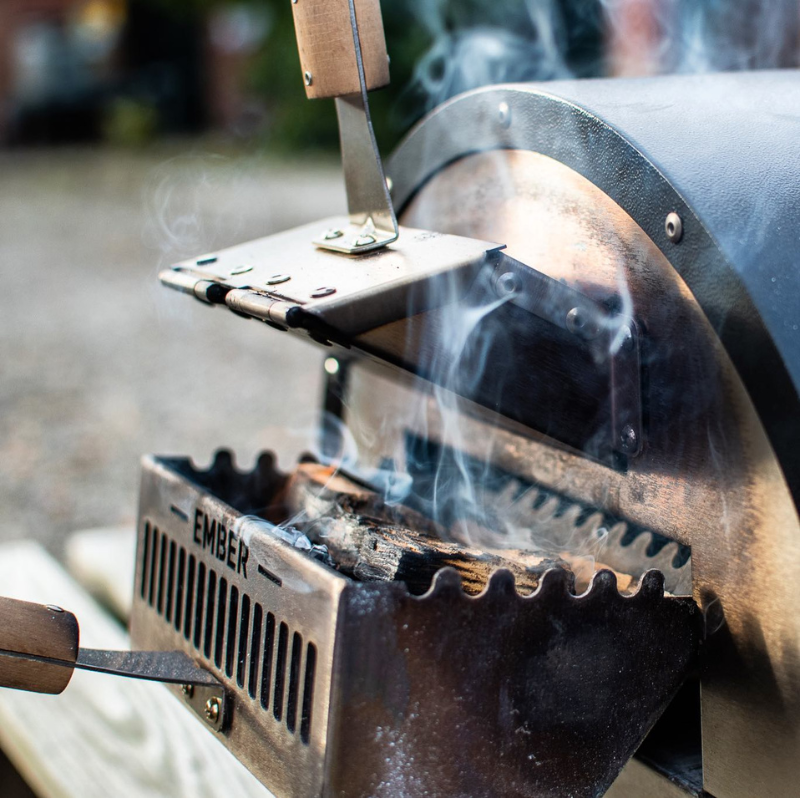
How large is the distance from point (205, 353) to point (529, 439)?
4.25 m

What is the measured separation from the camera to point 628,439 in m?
1.08

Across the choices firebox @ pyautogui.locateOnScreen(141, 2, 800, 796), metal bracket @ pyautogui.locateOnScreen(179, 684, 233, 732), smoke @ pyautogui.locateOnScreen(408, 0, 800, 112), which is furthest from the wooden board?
smoke @ pyautogui.locateOnScreen(408, 0, 800, 112)

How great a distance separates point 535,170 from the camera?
1196 mm

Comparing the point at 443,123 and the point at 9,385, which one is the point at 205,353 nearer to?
the point at 9,385

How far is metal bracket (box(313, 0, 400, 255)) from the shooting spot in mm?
1068

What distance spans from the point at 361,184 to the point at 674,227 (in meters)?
0.37

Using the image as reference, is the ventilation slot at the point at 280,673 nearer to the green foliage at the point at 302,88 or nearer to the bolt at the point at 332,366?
the bolt at the point at 332,366

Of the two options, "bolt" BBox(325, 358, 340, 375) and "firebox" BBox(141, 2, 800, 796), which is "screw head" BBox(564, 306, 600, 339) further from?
"bolt" BBox(325, 358, 340, 375)

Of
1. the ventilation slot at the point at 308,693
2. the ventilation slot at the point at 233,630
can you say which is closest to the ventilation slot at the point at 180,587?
the ventilation slot at the point at 233,630

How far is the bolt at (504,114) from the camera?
121 centimetres

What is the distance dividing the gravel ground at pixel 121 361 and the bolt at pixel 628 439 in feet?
2.65

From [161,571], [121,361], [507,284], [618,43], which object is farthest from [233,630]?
[121,361]

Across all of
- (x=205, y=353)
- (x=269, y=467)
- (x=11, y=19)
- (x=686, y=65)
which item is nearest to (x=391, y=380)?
(x=269, y=467)

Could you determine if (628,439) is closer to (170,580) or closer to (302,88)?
(170,580)
